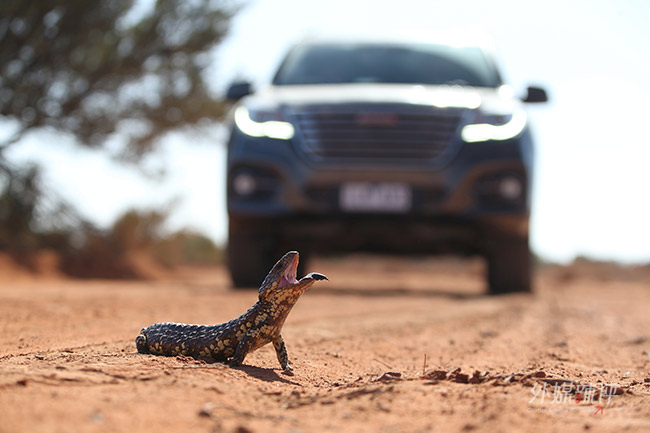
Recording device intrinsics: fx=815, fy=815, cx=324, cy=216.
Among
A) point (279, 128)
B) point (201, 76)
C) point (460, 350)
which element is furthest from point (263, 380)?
point (201, 76)

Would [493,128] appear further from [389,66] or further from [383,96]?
[389,66]

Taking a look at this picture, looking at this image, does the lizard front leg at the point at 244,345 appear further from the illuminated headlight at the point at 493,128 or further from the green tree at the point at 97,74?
the green tree at the point at 97,74

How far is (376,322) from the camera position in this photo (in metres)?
5.93

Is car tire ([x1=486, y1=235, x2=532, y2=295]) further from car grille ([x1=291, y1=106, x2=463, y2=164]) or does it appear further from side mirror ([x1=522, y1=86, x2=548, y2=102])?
side mirror ([x1=522, y1=86, x2=548, y2=102])

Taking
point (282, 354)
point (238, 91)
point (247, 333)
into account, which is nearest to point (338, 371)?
point (282, 354)

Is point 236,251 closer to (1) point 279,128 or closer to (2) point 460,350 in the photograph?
(1) point 279,128

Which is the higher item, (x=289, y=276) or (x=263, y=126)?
(x=263, y=126)

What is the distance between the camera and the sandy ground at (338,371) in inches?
97.4

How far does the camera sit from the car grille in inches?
294

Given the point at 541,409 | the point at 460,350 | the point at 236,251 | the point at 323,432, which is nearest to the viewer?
the point at 323,432

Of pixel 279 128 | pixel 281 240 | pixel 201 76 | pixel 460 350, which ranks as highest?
pixel 201 76

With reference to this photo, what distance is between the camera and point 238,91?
26.2 ft

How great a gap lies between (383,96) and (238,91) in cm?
143

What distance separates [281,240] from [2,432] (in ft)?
20.0
